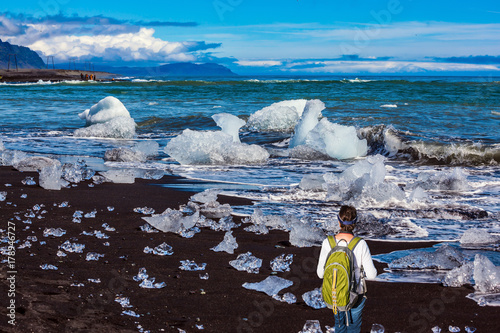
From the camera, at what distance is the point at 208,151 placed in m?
9.24

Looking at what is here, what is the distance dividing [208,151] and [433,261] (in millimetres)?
5666

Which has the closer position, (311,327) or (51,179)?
(311,327)

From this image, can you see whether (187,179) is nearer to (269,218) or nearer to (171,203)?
(171,203)

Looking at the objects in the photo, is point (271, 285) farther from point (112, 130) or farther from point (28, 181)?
point (112, 130)

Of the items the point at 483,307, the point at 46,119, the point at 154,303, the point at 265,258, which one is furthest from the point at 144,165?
the point at 46,119

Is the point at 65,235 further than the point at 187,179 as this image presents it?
No

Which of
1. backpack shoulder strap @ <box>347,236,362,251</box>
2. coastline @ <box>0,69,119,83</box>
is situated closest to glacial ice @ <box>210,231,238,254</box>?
backpack shoulder strap @ <box>347,236,362,251</box>

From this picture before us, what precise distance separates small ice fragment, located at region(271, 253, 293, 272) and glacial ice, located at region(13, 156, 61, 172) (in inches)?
189

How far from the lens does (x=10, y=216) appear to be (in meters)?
5.16

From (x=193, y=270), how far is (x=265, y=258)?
0.67 m

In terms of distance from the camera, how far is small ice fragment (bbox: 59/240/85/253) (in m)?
4.26

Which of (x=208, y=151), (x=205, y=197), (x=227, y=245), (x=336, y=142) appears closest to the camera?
(x=227, y=245)

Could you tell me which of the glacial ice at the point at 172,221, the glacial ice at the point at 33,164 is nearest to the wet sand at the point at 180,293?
the glacial ice at the point at 172,221

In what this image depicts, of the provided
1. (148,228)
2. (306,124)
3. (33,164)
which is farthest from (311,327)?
(306,124)
